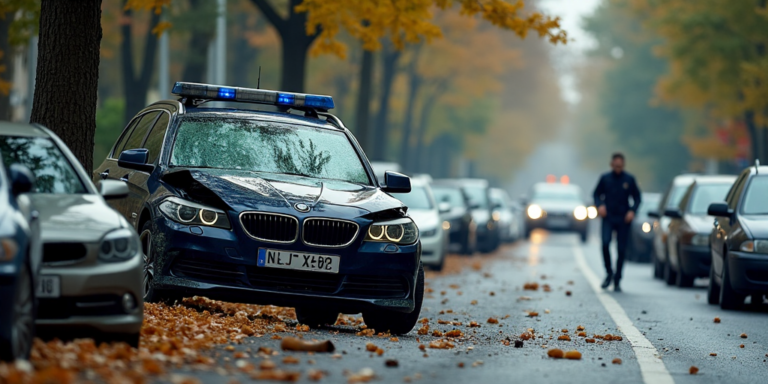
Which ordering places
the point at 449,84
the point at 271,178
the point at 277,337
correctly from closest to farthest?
the point at 277,337
the point at 271,178
the point at 449,84

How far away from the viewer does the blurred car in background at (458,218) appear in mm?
28484

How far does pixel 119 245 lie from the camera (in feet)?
25.5

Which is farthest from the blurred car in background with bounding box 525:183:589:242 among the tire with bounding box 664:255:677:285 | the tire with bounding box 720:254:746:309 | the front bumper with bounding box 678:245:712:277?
the tire with bounding box 720:254:746:309

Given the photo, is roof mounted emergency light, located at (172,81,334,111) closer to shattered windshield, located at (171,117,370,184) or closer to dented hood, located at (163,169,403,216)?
shattered windshield, located at (171,117,370,184)

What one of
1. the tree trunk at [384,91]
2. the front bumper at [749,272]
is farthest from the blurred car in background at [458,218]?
the front bumper at [749,272]

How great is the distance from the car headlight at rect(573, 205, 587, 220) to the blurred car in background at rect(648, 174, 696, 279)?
17521 millimetres

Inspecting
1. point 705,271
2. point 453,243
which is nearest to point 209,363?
point 705,271

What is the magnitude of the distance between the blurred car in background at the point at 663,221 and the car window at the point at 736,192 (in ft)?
15.0

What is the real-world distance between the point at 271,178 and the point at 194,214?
34.7 inches

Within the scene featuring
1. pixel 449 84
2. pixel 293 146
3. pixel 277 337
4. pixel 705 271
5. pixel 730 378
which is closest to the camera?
pixel 730 378

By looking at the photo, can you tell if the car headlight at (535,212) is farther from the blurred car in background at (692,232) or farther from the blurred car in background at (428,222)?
the blurred car in background at (692,232)

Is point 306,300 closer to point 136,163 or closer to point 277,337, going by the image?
point 277,337

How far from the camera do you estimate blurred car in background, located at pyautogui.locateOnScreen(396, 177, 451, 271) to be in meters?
21.7

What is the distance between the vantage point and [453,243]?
2886 centimetres
